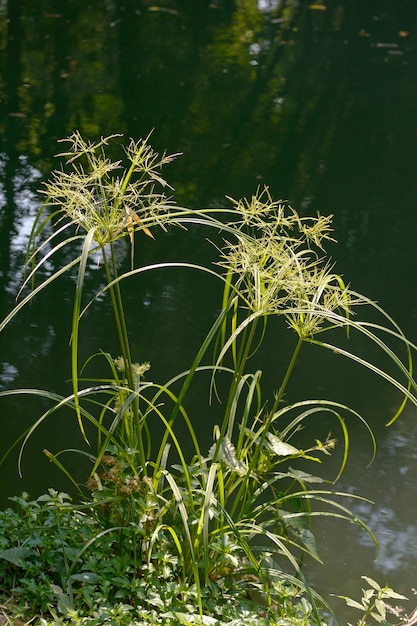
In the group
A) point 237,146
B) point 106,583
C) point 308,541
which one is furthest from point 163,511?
point 237,146

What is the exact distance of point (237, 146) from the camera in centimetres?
521

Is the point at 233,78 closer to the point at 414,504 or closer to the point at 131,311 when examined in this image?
the point at 131,311

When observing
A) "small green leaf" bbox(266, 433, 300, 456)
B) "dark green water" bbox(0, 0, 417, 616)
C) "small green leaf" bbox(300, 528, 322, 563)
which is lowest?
"dark green water" bbox(0, 0, 417, 616)

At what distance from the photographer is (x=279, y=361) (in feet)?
10.3

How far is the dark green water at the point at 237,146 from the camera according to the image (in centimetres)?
265

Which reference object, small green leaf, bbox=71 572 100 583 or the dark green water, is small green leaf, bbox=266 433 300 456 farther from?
the dark green water

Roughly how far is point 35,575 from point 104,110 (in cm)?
425

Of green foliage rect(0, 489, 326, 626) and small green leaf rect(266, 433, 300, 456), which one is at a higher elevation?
small green leaf rect(266, 433, 300, 456)

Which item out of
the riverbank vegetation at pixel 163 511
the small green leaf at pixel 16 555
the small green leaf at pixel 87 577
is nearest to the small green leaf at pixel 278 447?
the riverbank vegetation at pixel 163 511

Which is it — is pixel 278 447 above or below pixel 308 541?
above

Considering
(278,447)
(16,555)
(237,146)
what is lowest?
(237,146)

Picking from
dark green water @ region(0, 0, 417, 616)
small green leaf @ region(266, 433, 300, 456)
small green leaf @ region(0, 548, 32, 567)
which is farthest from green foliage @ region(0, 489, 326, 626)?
dark green water @ region(0, 0, 417, 616)

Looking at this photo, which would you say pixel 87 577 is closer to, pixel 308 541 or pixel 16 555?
pixel 16 555

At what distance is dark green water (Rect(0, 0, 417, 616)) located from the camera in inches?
104
